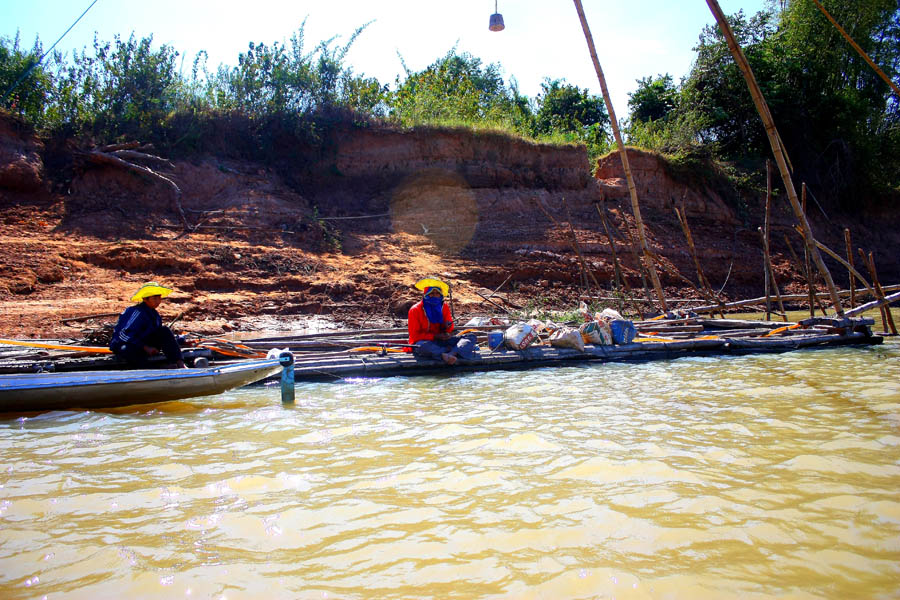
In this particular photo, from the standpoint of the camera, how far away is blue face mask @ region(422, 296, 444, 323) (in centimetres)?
726

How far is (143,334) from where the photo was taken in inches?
234

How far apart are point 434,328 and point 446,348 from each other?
1.01ft

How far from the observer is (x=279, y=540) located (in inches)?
111

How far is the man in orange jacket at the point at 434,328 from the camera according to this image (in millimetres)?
7168

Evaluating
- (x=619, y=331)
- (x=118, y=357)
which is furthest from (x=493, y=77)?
(x=118, y=357)

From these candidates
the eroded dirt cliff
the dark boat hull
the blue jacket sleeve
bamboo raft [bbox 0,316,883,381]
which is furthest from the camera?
the eroded dirt cliff

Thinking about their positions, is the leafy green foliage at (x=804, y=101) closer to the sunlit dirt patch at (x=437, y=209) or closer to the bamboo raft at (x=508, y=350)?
the sunlit dirt patch at (x=437, y=209)

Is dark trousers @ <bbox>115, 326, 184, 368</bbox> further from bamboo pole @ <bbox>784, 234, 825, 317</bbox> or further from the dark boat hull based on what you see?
bamboo pole @ <bbox>784, 234, 825, 317</bbox>

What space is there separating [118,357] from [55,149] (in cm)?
953

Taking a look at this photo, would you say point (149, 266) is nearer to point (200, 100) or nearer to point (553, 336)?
point (200, 100)

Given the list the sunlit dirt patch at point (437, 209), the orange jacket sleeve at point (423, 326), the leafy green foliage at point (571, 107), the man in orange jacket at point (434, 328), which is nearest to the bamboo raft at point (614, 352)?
the man in orange jacket at point (434, 328)

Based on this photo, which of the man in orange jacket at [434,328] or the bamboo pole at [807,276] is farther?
the bamboo pole at [807,276]

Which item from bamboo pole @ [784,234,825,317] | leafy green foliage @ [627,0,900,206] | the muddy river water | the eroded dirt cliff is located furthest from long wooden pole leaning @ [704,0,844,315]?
leafy green foliage @ [627,0,900,206]

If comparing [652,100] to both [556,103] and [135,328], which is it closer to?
[556,103]
